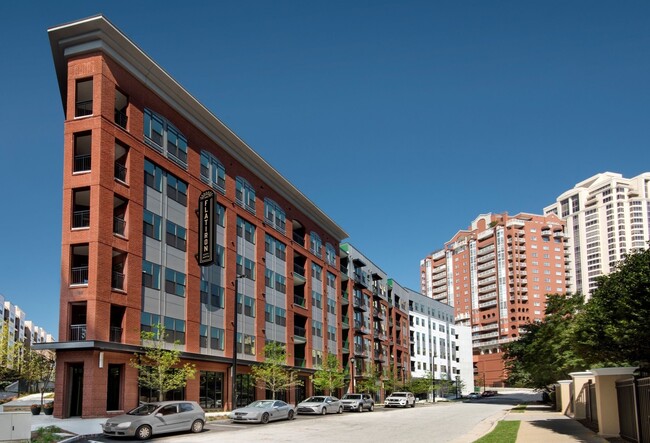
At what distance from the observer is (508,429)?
1119 inches

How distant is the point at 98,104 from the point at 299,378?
36.0m

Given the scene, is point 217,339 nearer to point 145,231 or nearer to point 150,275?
point 150,275

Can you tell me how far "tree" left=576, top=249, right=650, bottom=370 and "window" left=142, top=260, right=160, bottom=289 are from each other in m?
25.1

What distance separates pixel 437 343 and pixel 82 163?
107141 millimetres

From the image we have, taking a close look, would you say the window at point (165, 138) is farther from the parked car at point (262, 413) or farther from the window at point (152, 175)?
the parked car at point (262, 413)

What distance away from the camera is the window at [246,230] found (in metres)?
52.1

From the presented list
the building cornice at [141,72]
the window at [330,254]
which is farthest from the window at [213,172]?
the window at [330,254]

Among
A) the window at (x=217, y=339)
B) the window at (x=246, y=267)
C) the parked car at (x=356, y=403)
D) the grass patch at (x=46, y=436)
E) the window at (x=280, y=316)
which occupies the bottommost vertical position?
the parked car at (x=356, y=403)

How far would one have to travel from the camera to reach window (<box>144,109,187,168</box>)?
40.9 m

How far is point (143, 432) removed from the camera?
1001 inches

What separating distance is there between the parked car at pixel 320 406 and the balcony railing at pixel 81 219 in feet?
63.5

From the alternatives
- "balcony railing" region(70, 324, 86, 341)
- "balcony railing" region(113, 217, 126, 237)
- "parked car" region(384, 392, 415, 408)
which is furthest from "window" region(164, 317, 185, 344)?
"parked car" region(384, 392, 415, 408)

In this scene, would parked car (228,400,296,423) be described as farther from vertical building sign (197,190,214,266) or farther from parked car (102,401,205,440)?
vertical building sign (197,190,214,266)

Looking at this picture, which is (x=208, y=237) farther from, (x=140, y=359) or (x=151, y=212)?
(x=140, y=359)
